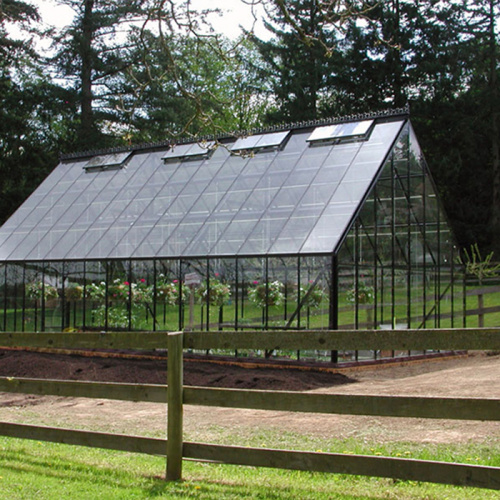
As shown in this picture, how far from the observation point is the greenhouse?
13.4m

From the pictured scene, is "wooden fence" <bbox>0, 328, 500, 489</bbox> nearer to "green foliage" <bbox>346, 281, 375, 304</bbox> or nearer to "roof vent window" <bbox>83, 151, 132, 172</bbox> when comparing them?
"green foliage" <bbox>346, 281, 375, 304</bbox>

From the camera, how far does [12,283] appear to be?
17.3m

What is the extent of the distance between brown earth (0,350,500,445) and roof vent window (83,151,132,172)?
640cm

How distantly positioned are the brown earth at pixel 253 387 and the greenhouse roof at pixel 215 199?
2546 millimetres

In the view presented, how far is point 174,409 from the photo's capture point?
480 cm

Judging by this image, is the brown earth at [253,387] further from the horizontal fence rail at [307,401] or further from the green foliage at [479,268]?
the green foliage at [479,268]

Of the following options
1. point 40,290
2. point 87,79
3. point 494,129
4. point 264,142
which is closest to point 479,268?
point 264,142

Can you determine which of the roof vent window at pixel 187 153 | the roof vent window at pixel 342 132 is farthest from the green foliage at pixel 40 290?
the roof vent window at pixel 342 132

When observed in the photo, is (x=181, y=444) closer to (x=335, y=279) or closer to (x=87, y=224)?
(x=335, y=279)

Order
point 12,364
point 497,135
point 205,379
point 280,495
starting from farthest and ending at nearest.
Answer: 1. point 497,135
2. point 12,364
3. point 205,379
4. point 280,495

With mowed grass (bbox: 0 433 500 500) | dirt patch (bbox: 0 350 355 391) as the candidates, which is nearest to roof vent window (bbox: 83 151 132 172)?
dirt patch (bbox: 0 350 355 391)

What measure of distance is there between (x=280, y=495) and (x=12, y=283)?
14417 millimetres

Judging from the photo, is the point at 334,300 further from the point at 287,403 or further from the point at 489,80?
the point at 489,80

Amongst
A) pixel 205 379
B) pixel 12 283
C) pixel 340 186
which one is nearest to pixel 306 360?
pixel 205 379
